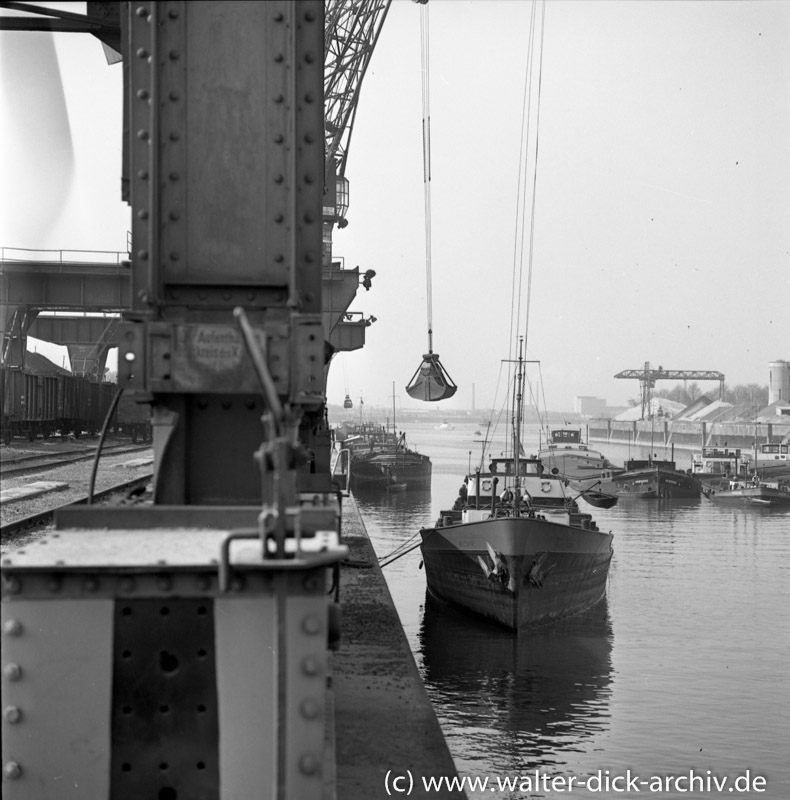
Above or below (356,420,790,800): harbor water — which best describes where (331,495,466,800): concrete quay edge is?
above

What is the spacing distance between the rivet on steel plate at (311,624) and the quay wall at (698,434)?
333 ft

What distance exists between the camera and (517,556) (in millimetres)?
26844

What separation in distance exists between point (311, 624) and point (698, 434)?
523 ft

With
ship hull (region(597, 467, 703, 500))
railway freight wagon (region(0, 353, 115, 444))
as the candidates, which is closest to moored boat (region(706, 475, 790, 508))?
ship hull (region(597, 467, 703, 500))

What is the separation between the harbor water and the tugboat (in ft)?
2.13

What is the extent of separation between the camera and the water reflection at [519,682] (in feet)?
61.7

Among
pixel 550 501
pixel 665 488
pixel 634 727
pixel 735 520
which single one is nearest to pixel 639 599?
pixel 550 501

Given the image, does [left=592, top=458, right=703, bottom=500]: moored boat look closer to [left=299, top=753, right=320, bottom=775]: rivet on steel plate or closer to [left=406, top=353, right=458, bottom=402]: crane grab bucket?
[left=406, top=353, right=458, bottom=402]: crane grab bucket

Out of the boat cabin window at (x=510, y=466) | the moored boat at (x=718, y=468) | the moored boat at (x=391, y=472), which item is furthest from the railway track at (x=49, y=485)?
the moored boat at (x=718, y=468)

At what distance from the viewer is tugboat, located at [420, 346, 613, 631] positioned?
27109 millimetres

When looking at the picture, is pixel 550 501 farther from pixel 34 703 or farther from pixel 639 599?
pixel 34 703

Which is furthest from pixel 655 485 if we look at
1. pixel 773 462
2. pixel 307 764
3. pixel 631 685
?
pixel 307 764

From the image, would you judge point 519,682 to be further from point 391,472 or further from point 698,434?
point 698,434

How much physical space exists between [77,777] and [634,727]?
17.5m
